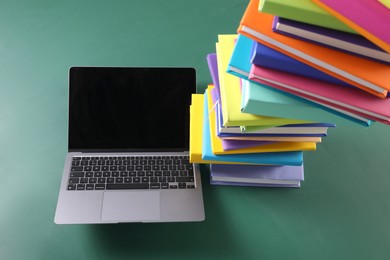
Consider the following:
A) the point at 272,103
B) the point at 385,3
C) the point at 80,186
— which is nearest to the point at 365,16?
the point at 385,3

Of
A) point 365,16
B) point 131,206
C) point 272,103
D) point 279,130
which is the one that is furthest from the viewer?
point 131,206

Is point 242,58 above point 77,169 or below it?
above

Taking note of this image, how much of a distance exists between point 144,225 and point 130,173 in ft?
0.39

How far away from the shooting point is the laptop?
0.92 m

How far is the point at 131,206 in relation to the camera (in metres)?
0.90

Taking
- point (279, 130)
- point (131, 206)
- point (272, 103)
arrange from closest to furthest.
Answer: point (272, 103) < point (279, 130) < point (131, 206)

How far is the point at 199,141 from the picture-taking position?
0.92m

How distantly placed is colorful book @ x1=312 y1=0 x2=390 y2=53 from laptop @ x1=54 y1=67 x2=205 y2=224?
496 millimetres

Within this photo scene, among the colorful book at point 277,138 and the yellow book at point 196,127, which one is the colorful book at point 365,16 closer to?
the colorful book at point 277,138

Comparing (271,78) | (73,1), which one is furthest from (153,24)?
(271,78)

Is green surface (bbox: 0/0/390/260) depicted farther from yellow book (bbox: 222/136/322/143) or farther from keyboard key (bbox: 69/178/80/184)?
yellow book (bbox: 222/136/322/143)

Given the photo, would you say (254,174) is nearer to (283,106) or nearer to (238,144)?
(238,144)

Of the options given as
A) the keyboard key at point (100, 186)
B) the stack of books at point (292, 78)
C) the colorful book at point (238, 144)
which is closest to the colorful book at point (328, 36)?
the stack of books at point (292, 78)

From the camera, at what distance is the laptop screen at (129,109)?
98 cm
